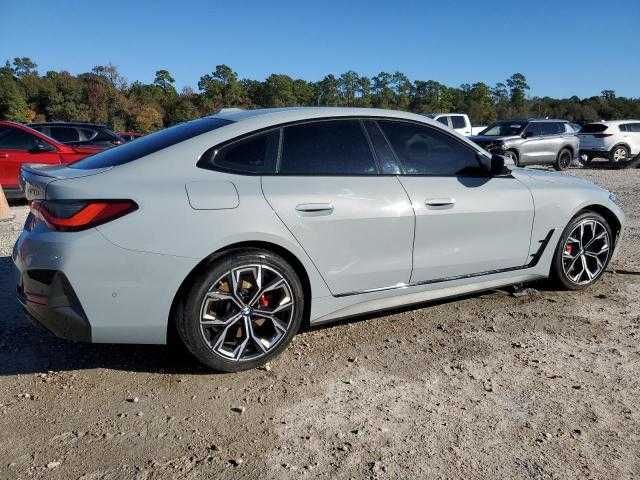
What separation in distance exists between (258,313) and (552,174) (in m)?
2.89

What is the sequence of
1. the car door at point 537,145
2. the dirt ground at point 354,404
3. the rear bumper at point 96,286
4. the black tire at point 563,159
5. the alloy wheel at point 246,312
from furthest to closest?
the black tire at point 563,159 → the car door at point 537,145 → the alloy wheel at point 246,312 → the rear bumper at point 96,286 → the dirt ground at point 354,404

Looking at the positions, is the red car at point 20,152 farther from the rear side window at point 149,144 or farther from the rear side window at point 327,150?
the rear side window at point 327,150

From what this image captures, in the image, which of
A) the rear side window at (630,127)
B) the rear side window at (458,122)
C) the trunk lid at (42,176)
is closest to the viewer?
the trunk lid at (42,176)

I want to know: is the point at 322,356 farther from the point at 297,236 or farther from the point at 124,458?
the point at 124,458

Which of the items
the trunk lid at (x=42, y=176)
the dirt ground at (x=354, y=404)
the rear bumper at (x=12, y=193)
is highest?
the trunk lid at (x=42, y=176)

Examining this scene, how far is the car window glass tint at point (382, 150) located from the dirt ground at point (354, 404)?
1118 millimetres

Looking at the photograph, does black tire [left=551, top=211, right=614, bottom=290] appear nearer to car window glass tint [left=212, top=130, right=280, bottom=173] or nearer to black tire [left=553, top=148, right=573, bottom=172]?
car window glass tint [left=212, top=130, right=280, bottom=173]

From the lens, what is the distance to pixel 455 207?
12.4 feet

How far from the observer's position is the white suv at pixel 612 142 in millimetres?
19328

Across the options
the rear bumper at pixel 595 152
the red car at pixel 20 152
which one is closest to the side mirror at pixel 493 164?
the red car at pixel 20 152

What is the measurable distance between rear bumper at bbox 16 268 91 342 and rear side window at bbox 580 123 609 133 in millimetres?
20696

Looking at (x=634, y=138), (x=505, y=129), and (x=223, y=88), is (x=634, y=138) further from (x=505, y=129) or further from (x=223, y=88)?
(x=223, y=88)

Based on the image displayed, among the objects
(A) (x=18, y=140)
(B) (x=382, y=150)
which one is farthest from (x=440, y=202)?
(A) (x=18, y=140)

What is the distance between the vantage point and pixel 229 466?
2.35m
